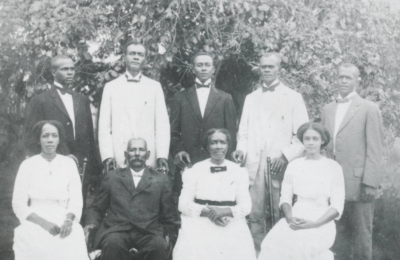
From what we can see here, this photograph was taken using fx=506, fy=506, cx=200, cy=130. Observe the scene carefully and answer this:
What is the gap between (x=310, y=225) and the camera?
13.4 ft

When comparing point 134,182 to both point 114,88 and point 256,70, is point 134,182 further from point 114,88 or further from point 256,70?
point 256,70

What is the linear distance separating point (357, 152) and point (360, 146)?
6 centimetres

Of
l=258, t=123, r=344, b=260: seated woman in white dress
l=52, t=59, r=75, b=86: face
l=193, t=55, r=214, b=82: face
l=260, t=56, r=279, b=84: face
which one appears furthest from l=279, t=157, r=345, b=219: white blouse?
l=52, t=59, r=75, b=86: face

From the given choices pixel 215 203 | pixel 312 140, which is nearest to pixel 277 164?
pixel 312 140

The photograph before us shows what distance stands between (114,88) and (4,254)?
6.96 ft

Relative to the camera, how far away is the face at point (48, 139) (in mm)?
4219

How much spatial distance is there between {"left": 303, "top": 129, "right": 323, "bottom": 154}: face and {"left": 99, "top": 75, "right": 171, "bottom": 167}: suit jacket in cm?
131

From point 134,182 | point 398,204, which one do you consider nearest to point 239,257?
point 134,182

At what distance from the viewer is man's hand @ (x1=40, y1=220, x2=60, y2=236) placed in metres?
3.90

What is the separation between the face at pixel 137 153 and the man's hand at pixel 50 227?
83 cm

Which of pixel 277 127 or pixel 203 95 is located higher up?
pixel 203 95

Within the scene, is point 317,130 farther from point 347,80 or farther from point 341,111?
point 347,80

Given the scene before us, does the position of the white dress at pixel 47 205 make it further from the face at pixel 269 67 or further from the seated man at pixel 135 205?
the face at pixel 269 67

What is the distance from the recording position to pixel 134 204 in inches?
170
